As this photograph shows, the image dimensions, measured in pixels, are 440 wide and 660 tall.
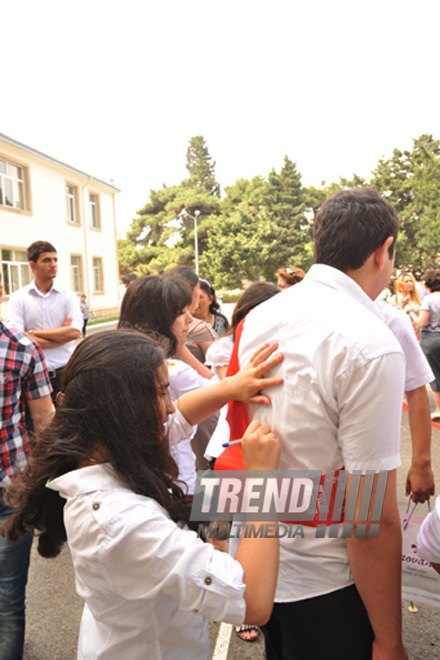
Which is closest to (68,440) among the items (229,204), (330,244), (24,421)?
(330,244)

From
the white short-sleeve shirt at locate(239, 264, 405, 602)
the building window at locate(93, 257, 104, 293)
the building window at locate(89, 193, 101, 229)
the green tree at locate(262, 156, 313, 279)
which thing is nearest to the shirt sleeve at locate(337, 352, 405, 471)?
the white short-sleeve shirt at locate(239, 264, 405, 602)

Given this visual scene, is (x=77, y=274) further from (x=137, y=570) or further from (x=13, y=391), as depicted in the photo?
(x=137, y=570)

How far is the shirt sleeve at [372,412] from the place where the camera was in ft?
3.50

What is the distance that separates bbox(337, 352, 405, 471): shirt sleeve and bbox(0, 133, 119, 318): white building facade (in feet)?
54.6

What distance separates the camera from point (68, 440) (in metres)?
1.19

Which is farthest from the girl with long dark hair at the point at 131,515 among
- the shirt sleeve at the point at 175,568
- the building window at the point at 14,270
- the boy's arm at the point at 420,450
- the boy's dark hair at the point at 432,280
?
the building window at the point at 14,270

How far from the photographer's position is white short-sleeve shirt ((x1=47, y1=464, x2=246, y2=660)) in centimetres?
103

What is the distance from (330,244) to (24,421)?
1.59 meters

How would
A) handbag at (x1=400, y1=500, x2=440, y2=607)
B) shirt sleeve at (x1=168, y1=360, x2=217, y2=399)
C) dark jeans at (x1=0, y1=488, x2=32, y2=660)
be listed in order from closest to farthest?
handbag at (x1=400, y1=500, x2=440, y2=607)
dark jeans at (x1=0, y1=488, x2=32, y2=660)
shirt sleeve at (x1=168, y1=360, x2=217, y2=399)

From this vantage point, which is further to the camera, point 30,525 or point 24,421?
point 24,421

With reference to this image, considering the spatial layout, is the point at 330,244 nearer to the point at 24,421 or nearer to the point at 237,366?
the point at 237,366

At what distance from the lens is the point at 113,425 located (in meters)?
1.19

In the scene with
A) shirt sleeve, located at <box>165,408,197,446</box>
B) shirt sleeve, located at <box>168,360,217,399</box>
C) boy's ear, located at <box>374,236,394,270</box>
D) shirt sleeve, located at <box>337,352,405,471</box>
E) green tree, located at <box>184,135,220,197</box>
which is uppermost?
green tree, located at <box>184,135,220,197</box>

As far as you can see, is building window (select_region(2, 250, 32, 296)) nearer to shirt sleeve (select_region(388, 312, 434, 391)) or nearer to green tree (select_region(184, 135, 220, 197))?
shirt sleeve (select_region(388, 312, 434, 391))
